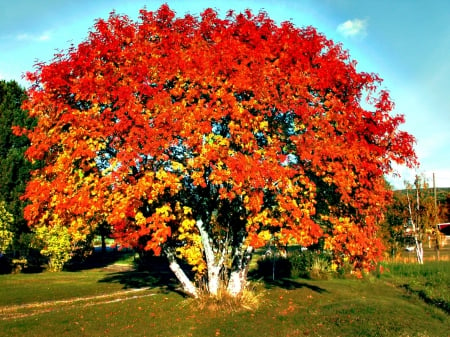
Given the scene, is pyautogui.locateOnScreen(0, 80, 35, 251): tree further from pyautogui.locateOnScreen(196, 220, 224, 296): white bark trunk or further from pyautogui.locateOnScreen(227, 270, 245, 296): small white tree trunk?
pyautogui.locateOnScreen(227, 270, 245, 296): small white tree trunk

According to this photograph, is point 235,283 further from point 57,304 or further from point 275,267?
point 275,267

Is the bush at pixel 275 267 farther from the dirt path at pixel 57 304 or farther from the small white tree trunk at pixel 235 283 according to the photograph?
the small white tree trunk at pixel 235 283

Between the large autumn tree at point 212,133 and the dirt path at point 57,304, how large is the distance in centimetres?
433

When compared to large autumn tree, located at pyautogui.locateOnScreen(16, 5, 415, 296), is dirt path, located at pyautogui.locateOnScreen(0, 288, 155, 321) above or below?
below

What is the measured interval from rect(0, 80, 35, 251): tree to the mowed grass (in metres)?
13.2

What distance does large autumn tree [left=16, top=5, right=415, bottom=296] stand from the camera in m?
11.4

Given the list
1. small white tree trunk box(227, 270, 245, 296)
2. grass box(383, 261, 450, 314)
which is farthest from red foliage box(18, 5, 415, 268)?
grass box(383, 261, 450, 314)

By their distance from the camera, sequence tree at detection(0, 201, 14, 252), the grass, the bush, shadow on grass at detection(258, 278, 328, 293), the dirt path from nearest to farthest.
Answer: the dirt path → the grass → shadow on grass at detection(258, 278, 328, 293) → the bush → tree at detection(0, 201, 14, 252)

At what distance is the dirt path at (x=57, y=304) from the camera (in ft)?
50.8

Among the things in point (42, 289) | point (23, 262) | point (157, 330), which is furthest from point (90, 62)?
point (23, 262)

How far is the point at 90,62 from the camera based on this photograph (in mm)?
12453

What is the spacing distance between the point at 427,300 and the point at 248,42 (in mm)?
13344

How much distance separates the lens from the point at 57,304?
17.6 m

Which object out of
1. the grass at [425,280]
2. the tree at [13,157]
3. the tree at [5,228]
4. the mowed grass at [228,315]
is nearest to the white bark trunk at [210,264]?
the mowed grass at [228,315]
